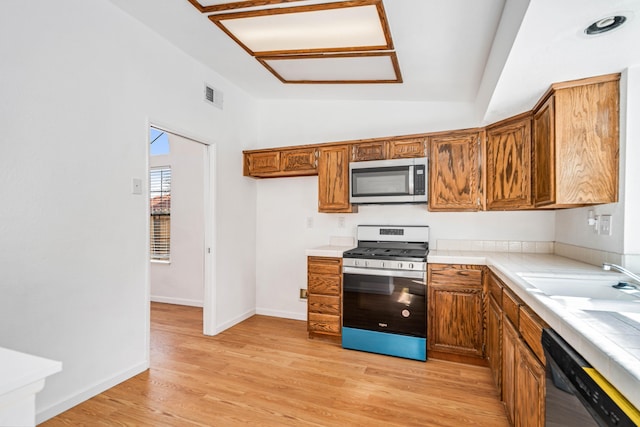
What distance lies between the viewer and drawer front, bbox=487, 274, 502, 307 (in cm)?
213

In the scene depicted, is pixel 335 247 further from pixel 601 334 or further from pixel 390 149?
pixel 601 334

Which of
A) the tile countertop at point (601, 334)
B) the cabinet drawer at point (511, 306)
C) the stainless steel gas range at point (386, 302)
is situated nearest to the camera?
the tile countertop at point (601, 334)

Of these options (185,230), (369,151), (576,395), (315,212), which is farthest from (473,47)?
(185,230)

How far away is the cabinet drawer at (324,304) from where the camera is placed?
3166 mm

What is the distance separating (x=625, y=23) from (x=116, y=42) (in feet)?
9.84

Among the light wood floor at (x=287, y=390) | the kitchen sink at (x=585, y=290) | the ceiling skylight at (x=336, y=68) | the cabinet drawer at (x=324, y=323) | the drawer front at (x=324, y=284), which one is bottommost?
the light wood floor at (x=287, y=390)

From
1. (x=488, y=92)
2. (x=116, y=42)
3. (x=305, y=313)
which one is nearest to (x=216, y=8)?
(x=116, y=42)

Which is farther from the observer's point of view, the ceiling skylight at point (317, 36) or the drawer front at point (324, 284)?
the drawer front at point (324, 284)

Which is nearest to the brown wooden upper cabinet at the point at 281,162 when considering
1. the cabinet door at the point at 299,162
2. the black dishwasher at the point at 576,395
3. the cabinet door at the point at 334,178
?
the cabinet door at the point at 299,162

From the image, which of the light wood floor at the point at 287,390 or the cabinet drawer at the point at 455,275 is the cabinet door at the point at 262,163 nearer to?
the light wood floor at the point at 287,390

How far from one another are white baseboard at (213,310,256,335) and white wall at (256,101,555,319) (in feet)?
0.54

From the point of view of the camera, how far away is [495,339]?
2248 millimetres

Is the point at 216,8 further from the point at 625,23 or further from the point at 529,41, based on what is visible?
the point at 625,23

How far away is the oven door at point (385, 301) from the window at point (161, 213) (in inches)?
119
